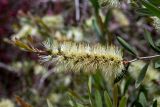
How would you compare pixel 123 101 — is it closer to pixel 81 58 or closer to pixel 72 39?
pixel 81 58

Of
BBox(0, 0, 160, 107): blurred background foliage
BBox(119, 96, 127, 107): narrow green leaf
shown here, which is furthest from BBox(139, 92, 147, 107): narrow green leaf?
BBox(119, 96, 127, 107): narrow green leaf

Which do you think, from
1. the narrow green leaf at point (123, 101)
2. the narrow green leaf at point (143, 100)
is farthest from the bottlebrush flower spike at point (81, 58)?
the narrow green leaf at point (143, 100)

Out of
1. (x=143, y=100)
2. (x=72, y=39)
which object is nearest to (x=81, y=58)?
(x=143, y=100)

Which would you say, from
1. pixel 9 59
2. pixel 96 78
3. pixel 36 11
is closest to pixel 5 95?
pixel 9 59

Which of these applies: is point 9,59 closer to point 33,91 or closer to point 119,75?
point 33,91

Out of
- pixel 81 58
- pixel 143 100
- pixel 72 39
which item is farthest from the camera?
pixel 72 39

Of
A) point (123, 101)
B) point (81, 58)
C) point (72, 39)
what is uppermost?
point (81, 58)
